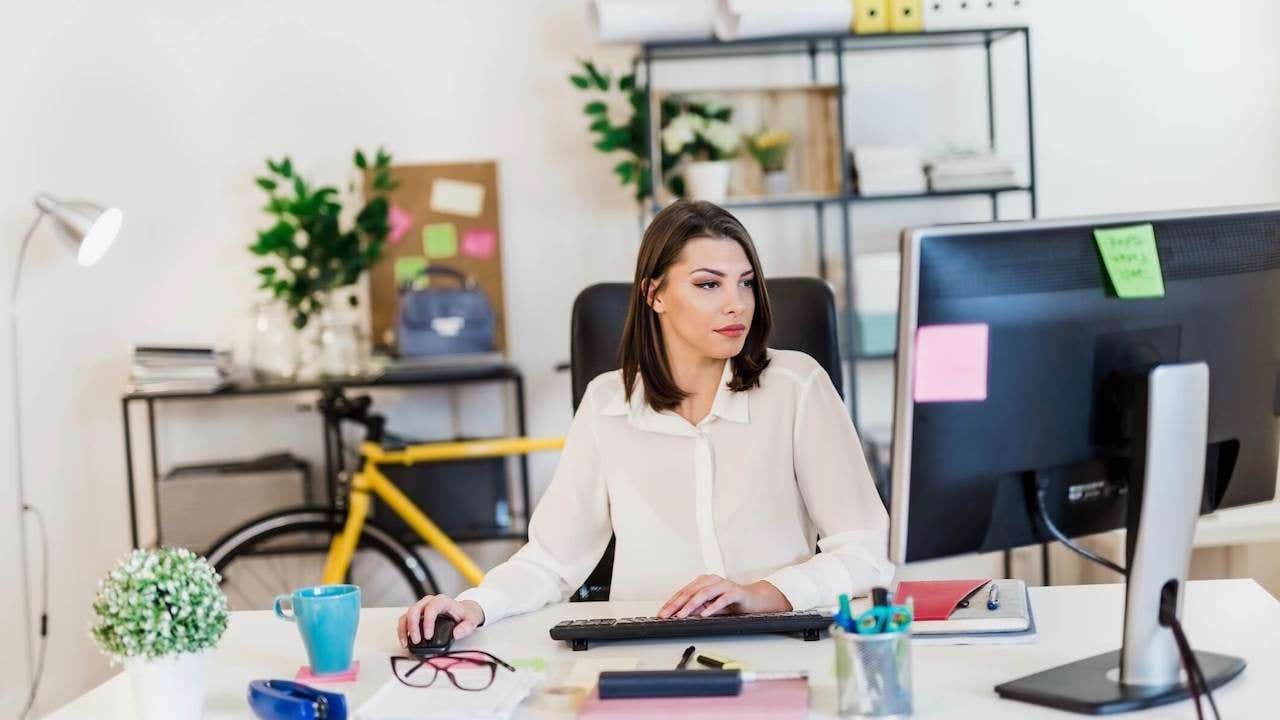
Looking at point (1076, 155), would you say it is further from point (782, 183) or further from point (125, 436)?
point (125, 436)

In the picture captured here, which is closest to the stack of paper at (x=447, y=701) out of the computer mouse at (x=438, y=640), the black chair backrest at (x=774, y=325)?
the computer mouse at (x=438, y=640)

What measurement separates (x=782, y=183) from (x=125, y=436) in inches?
70.6

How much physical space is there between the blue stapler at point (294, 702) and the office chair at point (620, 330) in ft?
2.57

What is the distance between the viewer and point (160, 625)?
4.52 ft

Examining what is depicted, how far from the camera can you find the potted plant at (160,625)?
137cm

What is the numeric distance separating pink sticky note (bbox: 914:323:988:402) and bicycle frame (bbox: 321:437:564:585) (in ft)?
7.19

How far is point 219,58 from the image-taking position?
3816 millimetres

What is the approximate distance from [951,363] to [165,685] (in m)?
0.80

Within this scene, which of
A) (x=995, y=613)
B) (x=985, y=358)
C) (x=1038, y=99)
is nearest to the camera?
(x=985, y=358)

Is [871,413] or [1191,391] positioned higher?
[1191,391]

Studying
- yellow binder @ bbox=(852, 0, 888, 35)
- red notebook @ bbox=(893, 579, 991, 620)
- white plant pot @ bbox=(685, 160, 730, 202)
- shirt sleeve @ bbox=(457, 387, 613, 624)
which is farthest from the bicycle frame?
red notebook @ bbox=(893, 579, 991, 620)

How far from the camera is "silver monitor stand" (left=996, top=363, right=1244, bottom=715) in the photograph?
1.37m

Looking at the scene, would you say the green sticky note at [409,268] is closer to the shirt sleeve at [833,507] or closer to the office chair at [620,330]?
the office chair at [620,330]

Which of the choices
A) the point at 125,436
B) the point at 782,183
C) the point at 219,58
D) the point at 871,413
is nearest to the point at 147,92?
the point at 219,58
